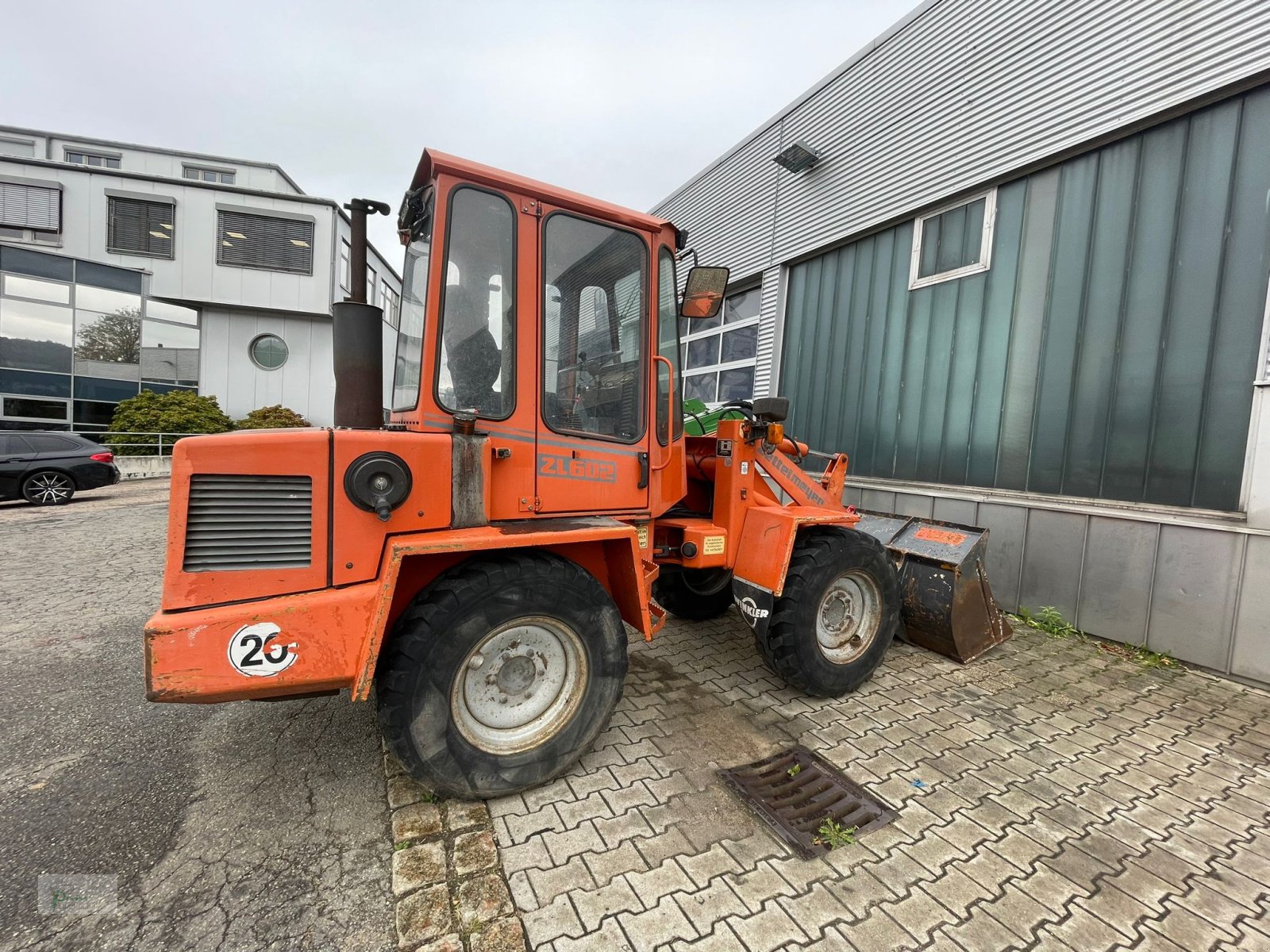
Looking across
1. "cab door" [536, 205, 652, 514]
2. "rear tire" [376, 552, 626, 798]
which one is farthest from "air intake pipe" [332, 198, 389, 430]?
"rear tire" [376, 552, 626, 798]

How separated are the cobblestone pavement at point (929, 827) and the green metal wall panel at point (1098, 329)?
76.6 inches

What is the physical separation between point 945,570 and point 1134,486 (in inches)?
75.3

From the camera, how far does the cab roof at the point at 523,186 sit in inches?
92.4

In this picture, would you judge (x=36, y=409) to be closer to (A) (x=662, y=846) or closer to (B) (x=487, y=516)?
(B) (x=487, y=516)

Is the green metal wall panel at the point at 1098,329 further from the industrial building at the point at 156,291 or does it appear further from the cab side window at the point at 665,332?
the industrial building at the point at 156,291

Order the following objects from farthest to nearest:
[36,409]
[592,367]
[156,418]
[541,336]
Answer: [156,418], [36,409], [592,367], [541,336]

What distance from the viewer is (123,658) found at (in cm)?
382

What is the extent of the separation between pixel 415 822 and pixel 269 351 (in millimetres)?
18503

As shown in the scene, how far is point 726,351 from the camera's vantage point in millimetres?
9586

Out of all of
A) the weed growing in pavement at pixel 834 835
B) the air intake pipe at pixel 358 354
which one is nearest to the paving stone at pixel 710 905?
the weed growing in pavement at pixel 834 835

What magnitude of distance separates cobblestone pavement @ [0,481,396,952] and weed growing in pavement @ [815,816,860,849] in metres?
1.65

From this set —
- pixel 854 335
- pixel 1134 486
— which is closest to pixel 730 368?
pixel 854 335

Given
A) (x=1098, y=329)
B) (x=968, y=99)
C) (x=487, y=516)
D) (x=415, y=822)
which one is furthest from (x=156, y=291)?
(x=1098, y=329)

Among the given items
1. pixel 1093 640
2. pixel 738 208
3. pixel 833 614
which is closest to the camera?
pixel 833 614
